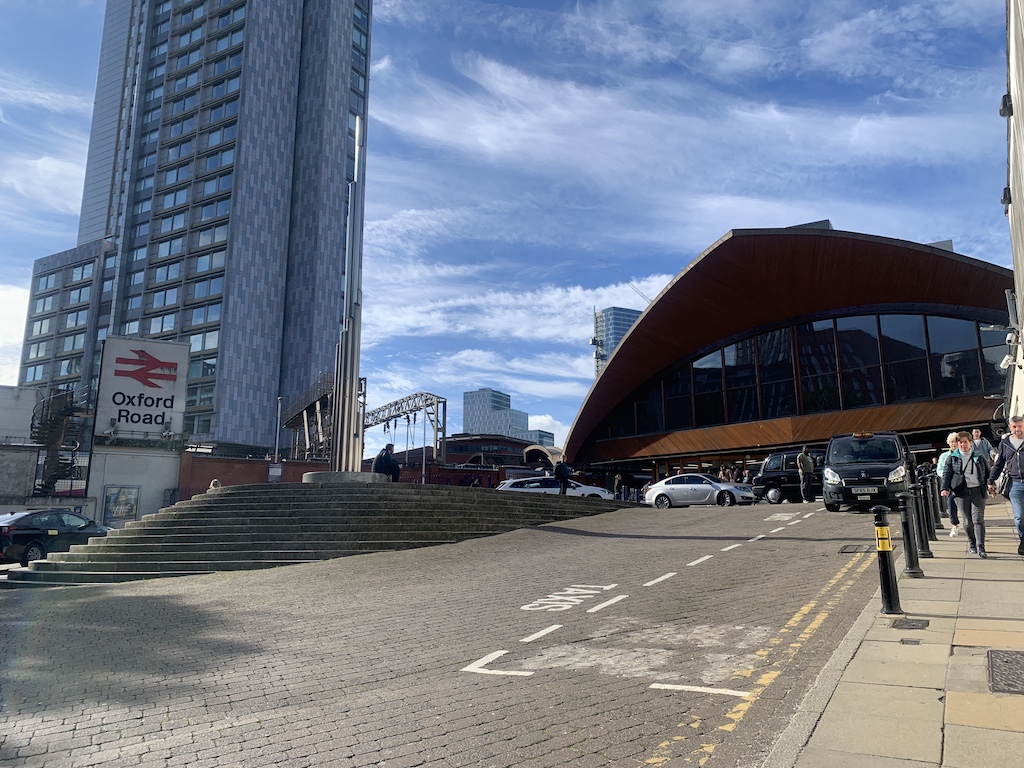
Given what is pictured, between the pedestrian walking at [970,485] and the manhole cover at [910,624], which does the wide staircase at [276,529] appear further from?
the manhole cover at [910,624]

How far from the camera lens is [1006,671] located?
192 inches

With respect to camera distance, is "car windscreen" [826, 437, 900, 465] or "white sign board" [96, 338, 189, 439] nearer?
"car windscreen" [826, 437, 900, 465]

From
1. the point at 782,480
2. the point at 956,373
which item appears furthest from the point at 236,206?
the point at 956,373

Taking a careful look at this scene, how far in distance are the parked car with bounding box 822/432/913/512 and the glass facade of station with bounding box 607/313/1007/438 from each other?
19.5 meters

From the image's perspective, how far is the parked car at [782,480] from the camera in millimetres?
26297

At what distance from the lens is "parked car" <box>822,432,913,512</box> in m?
16.0

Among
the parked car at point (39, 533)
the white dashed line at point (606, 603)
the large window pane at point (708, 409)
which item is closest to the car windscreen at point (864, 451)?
the white dashed line at point (606, 603)

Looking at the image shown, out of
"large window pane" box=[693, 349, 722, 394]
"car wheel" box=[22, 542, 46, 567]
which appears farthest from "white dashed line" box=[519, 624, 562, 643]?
"large window pane" box=[693, 349, 722, 394]

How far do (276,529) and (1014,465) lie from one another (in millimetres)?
13300

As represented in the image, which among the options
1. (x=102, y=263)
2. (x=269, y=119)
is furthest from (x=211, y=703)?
(x=102, y=263)

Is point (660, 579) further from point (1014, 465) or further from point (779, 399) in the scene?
point (779, 399)

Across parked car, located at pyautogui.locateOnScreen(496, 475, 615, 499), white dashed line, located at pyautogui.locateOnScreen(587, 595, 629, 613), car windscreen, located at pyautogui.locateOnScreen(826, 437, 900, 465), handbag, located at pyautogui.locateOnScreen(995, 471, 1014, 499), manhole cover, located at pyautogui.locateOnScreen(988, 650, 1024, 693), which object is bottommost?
white dashed line, located at pyautogui.locateOnScreen(587, 595, 629, 613)

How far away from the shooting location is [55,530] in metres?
18.9

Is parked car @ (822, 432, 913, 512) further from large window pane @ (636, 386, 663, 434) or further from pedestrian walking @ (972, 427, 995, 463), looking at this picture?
large window pane @ (636, 386, 663, 434)
